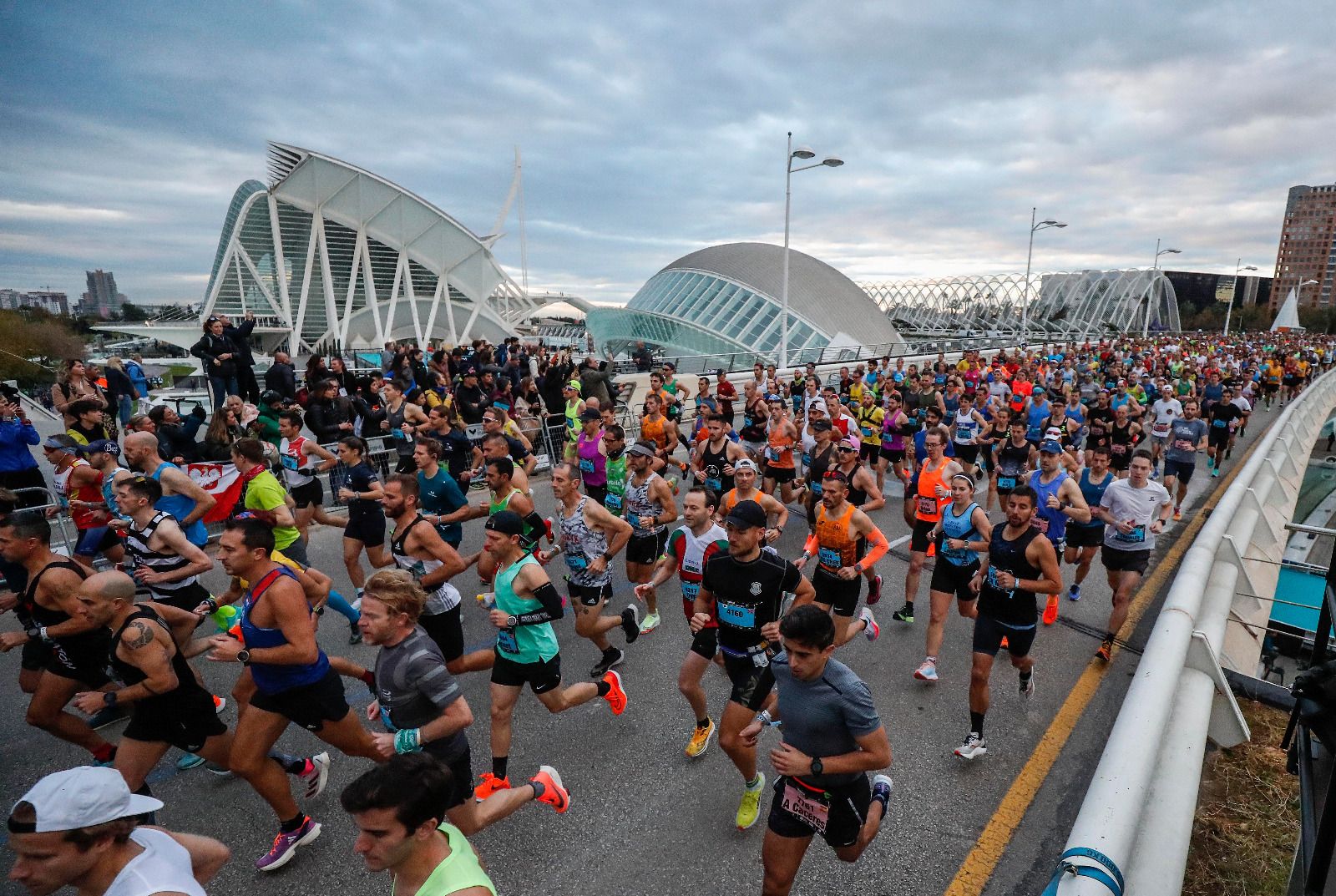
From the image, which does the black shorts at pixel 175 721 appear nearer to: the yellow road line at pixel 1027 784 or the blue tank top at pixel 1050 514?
the yellow road line at pixel 1027 784

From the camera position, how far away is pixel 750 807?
12.0 ft

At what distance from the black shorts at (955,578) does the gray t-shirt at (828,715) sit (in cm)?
276

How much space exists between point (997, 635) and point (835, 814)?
7.25 feet

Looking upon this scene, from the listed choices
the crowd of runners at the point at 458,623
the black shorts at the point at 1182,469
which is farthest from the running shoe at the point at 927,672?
the black shorts at the point at 1182,469

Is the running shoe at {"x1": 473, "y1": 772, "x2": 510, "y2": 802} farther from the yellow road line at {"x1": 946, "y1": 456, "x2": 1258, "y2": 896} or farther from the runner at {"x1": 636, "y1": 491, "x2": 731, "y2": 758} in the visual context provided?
the yellow road line at {"x1": 946, "y1": 456, "x2": 1258, "y2": 896}

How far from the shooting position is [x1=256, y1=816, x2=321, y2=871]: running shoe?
336 cm

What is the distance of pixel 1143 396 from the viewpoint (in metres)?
14.9

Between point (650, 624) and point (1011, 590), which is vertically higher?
point (1011, 590)

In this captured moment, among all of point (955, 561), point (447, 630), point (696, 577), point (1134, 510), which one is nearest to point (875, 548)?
point (955, 561)

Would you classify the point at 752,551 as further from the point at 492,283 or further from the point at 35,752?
the point at 492,283

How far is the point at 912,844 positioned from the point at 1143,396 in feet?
50.4

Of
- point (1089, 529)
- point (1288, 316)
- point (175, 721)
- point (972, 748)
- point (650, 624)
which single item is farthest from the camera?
point (1288, 316)

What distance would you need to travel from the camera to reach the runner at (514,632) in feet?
12.3

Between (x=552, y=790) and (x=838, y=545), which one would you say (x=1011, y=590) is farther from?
(x=552, y=790)
